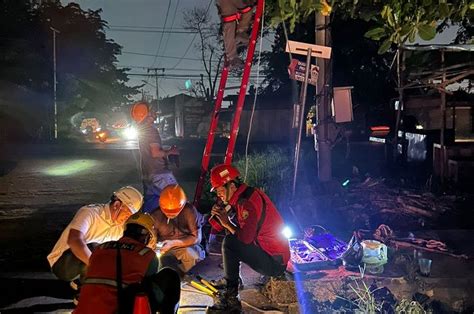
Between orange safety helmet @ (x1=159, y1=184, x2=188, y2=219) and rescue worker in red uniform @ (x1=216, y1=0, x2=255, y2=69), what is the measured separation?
2.82m

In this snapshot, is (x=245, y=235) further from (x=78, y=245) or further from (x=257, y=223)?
(x=78, y=245)

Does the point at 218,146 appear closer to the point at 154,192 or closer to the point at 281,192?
the point at 281,192

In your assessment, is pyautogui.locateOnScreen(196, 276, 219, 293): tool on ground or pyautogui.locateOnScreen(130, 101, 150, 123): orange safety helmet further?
pyautogui.locateOnScreen(130, 101, 150, 123): orange safety helmet

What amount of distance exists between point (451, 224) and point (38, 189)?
11.6 metres

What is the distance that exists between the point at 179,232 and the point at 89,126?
34262 mm

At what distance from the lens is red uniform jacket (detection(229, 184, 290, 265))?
4.86 metres

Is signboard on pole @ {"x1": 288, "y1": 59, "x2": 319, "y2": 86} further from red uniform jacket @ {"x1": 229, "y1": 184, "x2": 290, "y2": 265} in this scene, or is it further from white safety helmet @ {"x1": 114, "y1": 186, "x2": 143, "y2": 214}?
white safety helmet @ {"x1": 114, "y1": 186, "x2": 143, "y2": 214}

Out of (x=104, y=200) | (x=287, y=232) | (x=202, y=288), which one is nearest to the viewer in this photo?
(x=202, y=288)

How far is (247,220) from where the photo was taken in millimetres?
4875

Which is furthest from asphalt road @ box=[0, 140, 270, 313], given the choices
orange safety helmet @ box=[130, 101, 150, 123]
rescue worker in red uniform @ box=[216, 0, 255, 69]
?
rescue worker in red uniform @ box=[216, 0, 255, 69]

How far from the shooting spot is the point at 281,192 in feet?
30.6

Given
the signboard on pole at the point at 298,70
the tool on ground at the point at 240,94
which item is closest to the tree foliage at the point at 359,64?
the signboard on pole at the point at 298,70

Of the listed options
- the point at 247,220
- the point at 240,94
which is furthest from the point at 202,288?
the point at 240,94

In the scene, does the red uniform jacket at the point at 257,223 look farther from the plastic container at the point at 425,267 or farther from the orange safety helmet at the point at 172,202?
the plastic container at the point at 425,267
